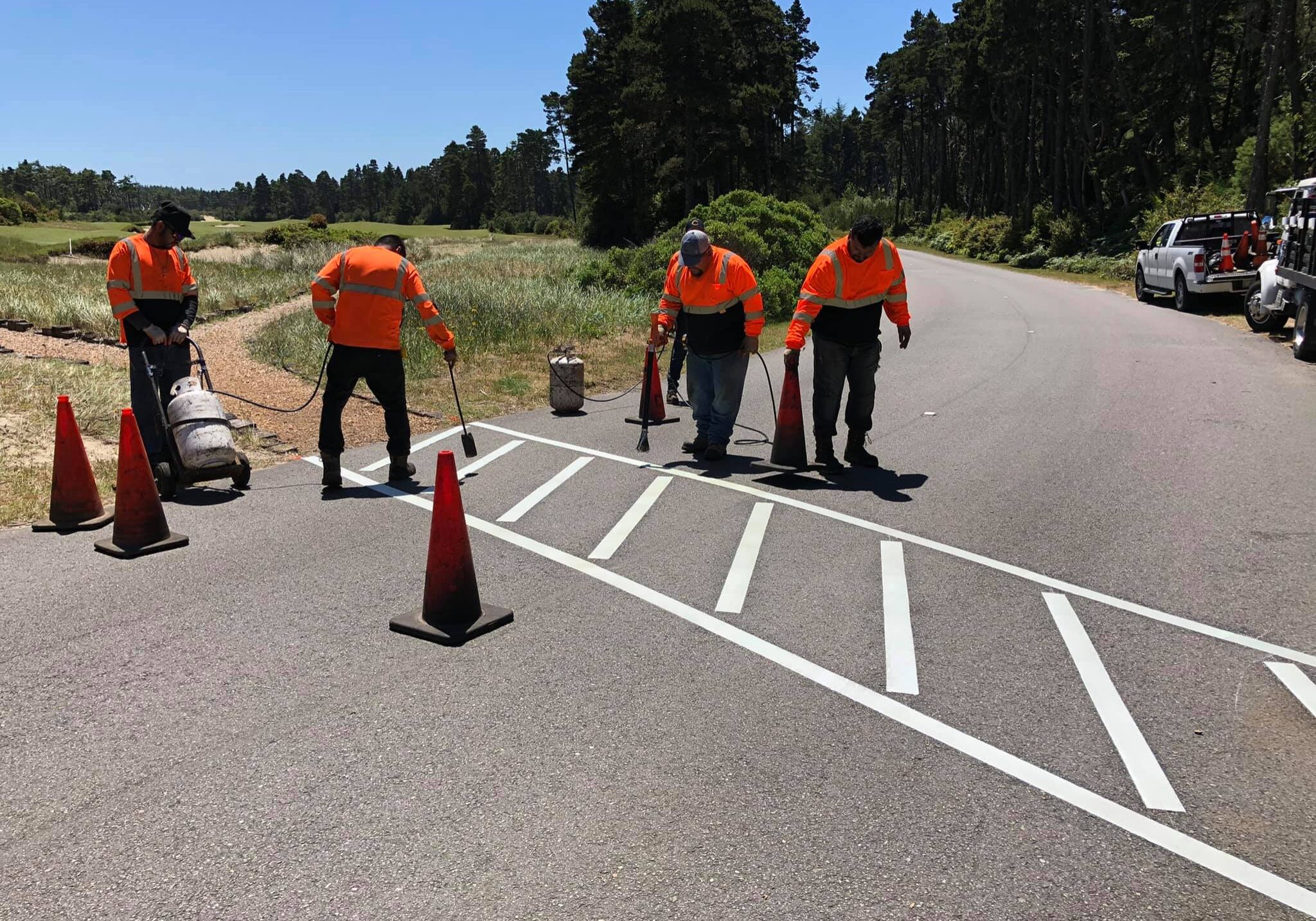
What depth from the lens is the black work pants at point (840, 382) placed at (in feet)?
28.2

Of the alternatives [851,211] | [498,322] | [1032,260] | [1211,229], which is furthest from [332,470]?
[851,211]

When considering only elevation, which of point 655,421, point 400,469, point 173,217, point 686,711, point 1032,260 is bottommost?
point 686,711

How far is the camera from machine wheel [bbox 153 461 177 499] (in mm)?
7879

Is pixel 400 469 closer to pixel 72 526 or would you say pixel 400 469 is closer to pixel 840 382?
pixel 72 526

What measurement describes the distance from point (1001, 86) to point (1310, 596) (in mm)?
74225

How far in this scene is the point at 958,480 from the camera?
8.54 meters

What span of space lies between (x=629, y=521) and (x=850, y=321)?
2.65 metres

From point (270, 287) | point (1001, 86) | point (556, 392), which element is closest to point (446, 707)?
point (556, 392)

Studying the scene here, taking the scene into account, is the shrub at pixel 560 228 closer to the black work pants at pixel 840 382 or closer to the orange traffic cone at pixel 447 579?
the black work pants at pixel 840 382

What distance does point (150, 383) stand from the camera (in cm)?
821

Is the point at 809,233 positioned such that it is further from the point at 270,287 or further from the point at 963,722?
the point at 963,722

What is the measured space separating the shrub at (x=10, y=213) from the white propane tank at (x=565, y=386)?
78.2 metres

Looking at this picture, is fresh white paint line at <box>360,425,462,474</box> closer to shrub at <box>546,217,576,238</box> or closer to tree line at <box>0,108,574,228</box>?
shrub at <box>546,217,576,238</box>

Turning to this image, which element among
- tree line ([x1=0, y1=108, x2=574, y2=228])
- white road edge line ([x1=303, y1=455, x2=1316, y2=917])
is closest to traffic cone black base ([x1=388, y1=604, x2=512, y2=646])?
white road edge line ([x1=303, y1=455, x2=1316, y2=917])
